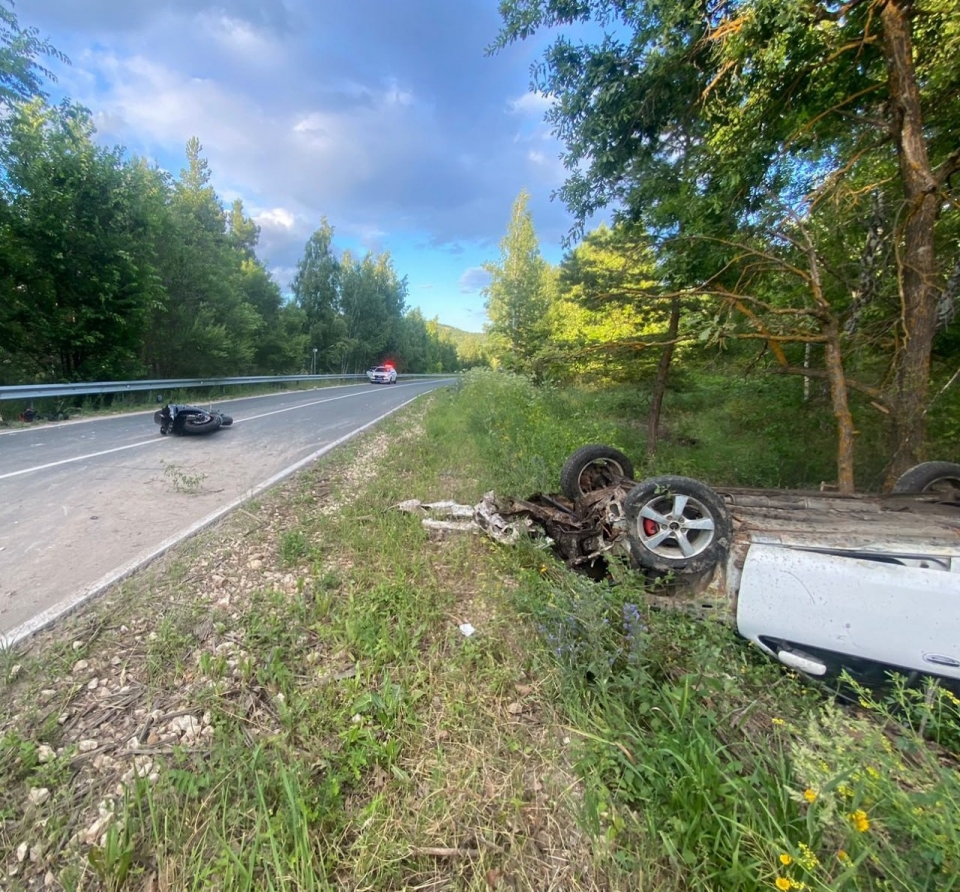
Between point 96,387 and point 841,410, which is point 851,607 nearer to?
point 841,410

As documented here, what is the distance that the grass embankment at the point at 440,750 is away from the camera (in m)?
1.50

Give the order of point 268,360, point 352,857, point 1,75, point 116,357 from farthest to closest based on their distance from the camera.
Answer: point 268,360, point 116,357, point 1,75, point 352,857

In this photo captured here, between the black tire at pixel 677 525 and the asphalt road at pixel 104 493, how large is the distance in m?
3.96

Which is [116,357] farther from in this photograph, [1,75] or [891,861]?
[891,861]

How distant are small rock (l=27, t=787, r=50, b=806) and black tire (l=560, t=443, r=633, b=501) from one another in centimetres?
394

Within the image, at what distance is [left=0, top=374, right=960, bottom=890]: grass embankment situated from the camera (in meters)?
1.50

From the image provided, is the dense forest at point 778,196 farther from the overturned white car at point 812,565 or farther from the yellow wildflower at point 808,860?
the yellow wildflower at point 808,860

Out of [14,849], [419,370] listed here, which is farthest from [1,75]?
[419,370]

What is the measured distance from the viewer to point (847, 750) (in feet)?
5.65

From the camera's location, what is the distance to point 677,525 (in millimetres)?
3062

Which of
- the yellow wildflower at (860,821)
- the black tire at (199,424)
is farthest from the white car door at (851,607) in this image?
the black tire at (199,424)

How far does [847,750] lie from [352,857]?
1.96 metres

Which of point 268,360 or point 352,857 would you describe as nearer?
point 352,857

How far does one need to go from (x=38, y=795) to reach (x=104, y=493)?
4.30 m
